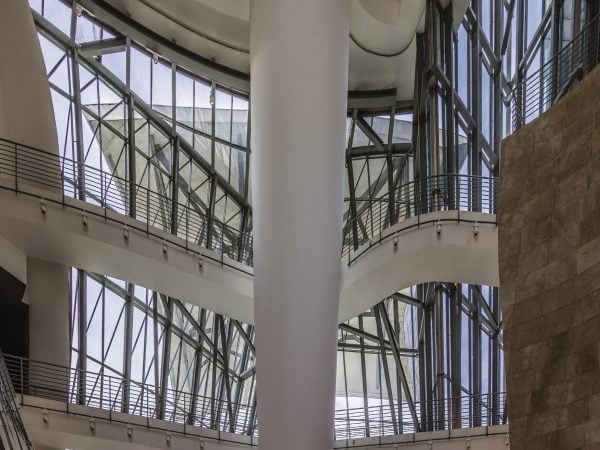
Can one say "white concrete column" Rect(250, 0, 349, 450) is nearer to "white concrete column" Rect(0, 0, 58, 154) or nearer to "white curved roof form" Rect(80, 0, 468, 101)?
"white concrete column" Rect(0, 0, 58, 154)

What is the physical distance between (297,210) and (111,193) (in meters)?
9.36

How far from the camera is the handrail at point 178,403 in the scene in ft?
77.4

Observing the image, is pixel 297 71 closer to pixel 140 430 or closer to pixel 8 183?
pixel 8 183

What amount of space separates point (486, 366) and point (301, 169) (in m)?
8.91

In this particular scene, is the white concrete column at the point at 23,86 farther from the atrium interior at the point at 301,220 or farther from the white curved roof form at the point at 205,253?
the white curved roof form at the point at 205,253

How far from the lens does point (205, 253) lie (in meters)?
23.5

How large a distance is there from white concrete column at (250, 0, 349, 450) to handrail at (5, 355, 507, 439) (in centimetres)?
339

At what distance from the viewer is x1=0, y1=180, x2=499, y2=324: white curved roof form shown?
20.3m

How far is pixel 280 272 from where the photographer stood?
66.4 feet

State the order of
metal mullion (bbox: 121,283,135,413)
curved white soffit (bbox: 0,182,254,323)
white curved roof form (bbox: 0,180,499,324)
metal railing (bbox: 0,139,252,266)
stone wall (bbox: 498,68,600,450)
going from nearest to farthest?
stone wall (bbox: 498,68,600,450), white curved roof form (bbox: 0,180,499,324), curved white soffit (bbox: 0,182,254,323), metal railing (bbox: 0,139,252,266), metal mullion (bbox: 121,283,135,413)

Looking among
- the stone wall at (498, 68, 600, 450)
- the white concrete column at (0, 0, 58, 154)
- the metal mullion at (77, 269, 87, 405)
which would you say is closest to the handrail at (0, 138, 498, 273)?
the white concrete column at (0, 0, 58, 154)

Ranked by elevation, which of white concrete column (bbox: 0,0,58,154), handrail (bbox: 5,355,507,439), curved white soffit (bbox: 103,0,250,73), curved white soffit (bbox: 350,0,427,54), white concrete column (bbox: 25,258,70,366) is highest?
curved white soffit (bbox: 103,0,250,73)

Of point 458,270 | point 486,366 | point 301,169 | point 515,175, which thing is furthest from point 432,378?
point 515,175

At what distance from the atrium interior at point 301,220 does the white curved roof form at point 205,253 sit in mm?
53
